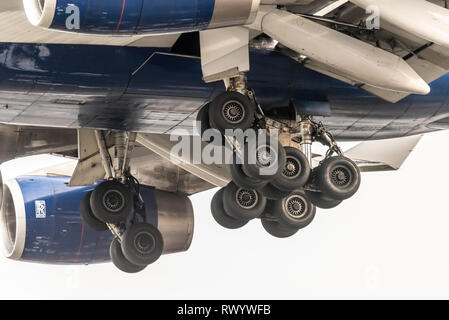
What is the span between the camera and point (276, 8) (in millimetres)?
18109

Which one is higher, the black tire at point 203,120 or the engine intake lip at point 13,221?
the engine intake lip at point 13,221

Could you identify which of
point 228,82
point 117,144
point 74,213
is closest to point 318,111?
point 228,82

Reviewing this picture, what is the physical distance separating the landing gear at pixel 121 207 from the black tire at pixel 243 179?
3286 mm

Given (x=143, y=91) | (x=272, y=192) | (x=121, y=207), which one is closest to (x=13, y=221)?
(x=121, y=207)

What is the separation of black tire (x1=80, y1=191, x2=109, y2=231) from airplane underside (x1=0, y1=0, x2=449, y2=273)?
5 centimetres

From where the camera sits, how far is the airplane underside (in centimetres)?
1778

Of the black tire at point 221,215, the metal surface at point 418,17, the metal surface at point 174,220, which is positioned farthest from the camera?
the metal surface at point 174,220

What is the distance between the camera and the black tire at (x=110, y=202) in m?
21.5

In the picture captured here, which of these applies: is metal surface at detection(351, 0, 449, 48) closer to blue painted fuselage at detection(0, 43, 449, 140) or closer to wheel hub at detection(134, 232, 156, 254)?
blue painted fuselage at detection(0, 43, 449, 140)

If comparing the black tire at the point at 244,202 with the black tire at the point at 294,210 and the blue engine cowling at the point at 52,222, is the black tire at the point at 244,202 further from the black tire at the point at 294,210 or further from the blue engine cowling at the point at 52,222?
the blue engine cowling at the point at 52,222

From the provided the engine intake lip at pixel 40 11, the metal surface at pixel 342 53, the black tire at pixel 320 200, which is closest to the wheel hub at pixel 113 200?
the black tire at pixel 320 200

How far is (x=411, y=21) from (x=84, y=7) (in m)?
4.54

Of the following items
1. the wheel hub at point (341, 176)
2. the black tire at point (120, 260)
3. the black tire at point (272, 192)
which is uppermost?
the black tire at point (120, 260)

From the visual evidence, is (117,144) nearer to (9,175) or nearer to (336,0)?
(9,175)
